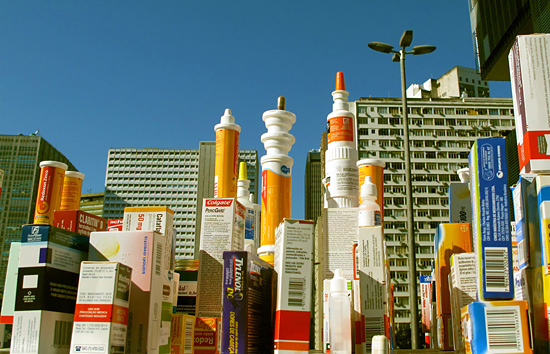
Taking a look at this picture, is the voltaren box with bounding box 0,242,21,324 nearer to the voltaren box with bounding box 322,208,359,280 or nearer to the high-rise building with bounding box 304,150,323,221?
the voltaren box with bounding box 322,208,359,280

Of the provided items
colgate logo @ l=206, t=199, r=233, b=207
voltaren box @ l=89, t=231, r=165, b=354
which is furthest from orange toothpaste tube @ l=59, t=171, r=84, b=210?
voltaren box @ l=89, t=231, r=165, b=354

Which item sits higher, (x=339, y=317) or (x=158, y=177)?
(x=158, y=177)

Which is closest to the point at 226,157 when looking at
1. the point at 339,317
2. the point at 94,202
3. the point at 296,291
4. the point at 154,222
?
the point at 154,222

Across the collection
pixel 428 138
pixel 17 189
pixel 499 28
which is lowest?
pixel 499 28

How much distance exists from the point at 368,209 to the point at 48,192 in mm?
3189

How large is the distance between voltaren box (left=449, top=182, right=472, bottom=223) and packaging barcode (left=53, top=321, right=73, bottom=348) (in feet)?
10.4

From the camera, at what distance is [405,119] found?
852 centimetres

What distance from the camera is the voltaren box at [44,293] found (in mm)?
2955

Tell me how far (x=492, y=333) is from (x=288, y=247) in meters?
1.31

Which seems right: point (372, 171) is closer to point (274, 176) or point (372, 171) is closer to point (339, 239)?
point (274, 176)

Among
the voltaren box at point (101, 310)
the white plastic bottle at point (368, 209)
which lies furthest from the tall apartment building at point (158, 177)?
the voltaren box at point (101, 310)

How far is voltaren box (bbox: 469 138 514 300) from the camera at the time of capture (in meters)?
2.89

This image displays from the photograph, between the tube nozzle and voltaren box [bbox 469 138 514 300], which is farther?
the tube nozzle

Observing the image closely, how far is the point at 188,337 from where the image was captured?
3484mm
